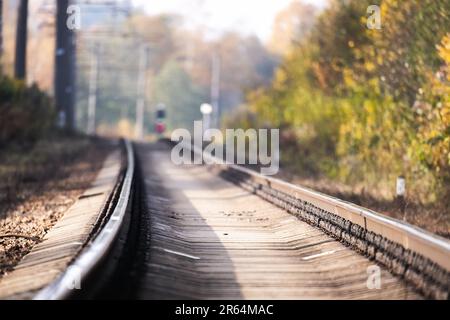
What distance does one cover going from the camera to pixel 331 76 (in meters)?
31.5

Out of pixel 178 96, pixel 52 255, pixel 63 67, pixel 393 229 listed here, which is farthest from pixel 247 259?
pixel 178 96

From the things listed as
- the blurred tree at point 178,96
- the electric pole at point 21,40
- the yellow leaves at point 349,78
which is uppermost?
the electric pole at point 21,40

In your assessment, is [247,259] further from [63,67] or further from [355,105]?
[63,67]

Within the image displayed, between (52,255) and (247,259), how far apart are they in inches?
75.5

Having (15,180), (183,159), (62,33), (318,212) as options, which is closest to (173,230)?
(318,212)

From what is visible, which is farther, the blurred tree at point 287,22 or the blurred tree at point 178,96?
the blurred tree at point 178,96

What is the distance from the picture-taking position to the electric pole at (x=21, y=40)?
4046 cm

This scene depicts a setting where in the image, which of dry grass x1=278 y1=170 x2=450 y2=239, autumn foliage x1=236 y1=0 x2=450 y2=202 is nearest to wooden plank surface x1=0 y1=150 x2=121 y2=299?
dry grass x1=278 y1=170 x2=450 y2=239

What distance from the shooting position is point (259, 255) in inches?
382

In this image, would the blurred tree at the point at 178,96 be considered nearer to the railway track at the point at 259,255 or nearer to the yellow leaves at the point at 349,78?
the yellow leaves at the point at 349,78

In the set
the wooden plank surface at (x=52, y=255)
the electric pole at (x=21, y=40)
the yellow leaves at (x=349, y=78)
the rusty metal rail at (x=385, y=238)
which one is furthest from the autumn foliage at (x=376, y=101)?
the electric pole at (x=21, y=40)

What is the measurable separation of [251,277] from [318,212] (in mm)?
4043

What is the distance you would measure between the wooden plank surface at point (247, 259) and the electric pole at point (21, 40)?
2646 cm

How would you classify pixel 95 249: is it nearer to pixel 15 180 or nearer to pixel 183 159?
pixel 15 180
